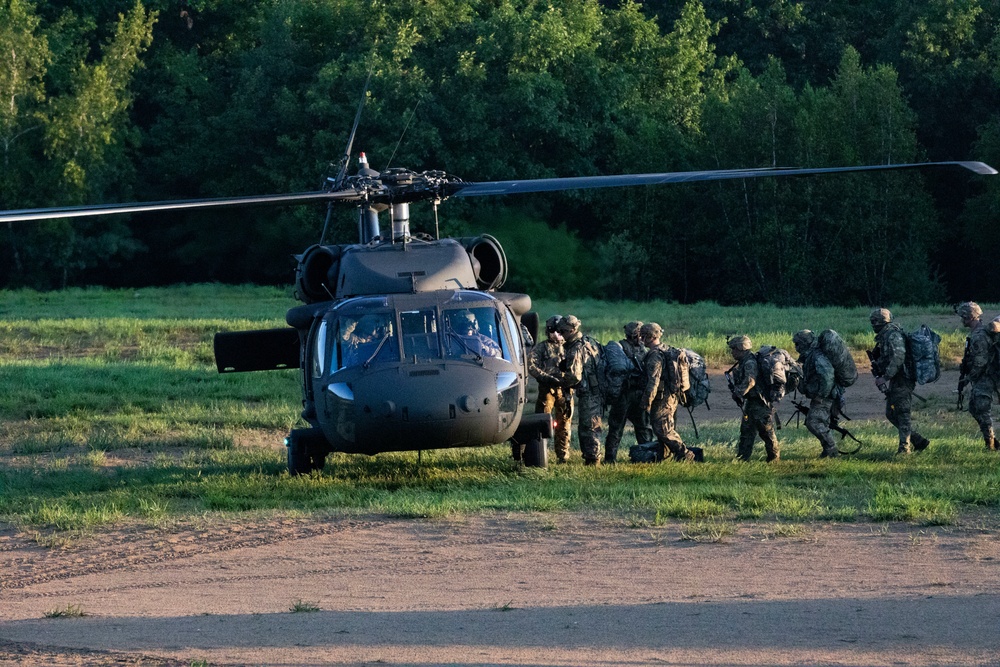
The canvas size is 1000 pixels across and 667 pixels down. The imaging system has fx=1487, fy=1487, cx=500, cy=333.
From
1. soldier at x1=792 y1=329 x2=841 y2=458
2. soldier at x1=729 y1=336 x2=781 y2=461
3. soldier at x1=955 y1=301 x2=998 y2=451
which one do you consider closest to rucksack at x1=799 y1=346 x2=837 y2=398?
soldier at x1=792 y1=329 x2=841 y2=458

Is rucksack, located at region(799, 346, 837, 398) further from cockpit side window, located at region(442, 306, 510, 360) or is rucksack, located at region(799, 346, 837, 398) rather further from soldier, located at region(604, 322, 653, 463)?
cockpit side window, located at region(442, 306, 510, 360)

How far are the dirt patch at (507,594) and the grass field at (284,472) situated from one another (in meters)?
A: 0.53

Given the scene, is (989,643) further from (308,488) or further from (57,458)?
(57,458)

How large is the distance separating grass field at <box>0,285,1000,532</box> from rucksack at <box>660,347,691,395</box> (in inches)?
30.0

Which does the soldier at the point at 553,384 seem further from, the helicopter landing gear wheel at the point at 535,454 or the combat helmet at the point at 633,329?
the combat helmet at the point at 633,329

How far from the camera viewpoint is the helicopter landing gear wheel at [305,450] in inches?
500

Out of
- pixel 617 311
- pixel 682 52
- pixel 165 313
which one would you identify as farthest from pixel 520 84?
pixel 165 313

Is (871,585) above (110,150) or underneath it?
underneath

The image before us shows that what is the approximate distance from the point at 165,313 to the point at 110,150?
41.7ft

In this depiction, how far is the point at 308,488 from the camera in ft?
41.0

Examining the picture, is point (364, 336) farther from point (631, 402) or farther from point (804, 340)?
point (804, 340)

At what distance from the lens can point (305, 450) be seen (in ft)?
42.2

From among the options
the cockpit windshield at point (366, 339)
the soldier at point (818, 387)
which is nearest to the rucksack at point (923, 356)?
the soldier at point (818, 387)

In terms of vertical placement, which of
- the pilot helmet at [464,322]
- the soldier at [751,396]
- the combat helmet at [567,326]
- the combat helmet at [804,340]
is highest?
the pilot helmet at [464,322]
